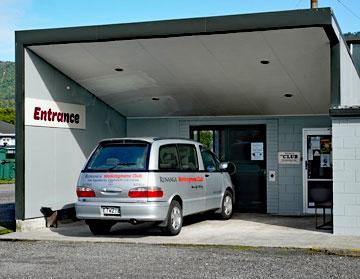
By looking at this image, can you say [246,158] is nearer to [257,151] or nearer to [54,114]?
[257,151]

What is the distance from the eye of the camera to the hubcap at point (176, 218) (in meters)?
10.9

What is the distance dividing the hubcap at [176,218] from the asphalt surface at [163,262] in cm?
111

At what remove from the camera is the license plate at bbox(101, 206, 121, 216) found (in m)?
10.5

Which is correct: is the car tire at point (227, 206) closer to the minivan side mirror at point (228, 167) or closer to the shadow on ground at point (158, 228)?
the shadow on ground at point (158, 228)

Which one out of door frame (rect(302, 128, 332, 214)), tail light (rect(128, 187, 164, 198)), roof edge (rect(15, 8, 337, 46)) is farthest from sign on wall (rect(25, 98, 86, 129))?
door frame (rect(302, 128, 332, 214))

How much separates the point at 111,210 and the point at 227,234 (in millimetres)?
2137

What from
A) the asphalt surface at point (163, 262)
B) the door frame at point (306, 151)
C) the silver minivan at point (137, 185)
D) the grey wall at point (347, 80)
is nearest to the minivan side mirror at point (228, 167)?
the silver minivan at point (137, 185)

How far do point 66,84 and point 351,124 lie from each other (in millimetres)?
6021

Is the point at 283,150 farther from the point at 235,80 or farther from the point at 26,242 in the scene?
the point at 26,242

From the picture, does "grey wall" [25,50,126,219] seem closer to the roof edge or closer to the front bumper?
the roof edge

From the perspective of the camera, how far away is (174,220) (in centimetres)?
1098

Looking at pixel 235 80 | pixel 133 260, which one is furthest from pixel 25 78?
pixel 133 260

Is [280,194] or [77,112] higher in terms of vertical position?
[77,112]

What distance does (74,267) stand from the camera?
8.05 meters
